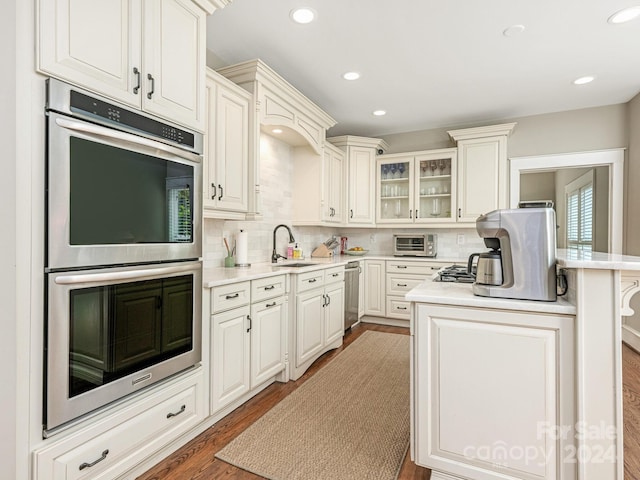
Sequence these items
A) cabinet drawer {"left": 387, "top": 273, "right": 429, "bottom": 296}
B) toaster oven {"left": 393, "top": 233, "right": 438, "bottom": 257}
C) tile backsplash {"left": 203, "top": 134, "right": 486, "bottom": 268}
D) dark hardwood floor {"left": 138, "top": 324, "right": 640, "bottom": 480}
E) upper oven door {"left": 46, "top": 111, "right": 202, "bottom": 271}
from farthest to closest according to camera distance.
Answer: toaster oven {"left": 393, "top": 233, "right": 438, "bottom": 257} < cabinet drawer {"left": 387, "top": 273, "right": 429, "bottom": 296} < tile backsplash {"left": 203, "top": 134, "right": 486, "bottom": 268} < dark hardwood floor {"left": 138, "top": 324, "right": 640, "bottom": 480} < upper oven door {"left": 46, "top": 111, "right": 202, "bottom": 271}

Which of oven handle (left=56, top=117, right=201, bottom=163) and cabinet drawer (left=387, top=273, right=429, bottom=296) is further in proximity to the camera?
cabinet drawer (left=387, top=273, right=429, bottom=296)

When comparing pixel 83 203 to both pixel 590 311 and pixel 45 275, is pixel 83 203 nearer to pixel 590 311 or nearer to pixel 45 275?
pixel 45 275

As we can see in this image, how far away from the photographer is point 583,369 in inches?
52.0

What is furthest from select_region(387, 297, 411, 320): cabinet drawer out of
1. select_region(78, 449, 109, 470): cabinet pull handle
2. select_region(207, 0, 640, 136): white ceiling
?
select_region(78, 449, 109, 470): cabinet pull handle

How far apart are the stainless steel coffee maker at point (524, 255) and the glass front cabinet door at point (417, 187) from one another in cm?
309

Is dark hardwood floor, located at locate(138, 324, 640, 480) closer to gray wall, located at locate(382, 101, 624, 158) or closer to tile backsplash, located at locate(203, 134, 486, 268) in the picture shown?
tile backsplash, located at locate(203, 134, 486, 268)

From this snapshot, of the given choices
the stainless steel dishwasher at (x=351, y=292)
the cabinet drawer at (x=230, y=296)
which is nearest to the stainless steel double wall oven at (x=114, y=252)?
the cabinet drawer at (x=230, y=296)

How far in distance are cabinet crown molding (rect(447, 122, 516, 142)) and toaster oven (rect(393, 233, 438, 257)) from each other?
1.30 m

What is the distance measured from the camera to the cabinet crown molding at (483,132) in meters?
4.12

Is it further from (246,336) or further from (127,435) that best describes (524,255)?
(127,435)

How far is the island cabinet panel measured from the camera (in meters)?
1.37

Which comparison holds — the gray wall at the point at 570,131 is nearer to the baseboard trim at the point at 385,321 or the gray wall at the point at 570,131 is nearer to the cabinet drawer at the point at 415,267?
the cabinet drawer at the point at 415,267

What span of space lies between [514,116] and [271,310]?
12.9 feet

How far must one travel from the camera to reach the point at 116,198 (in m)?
1.46
